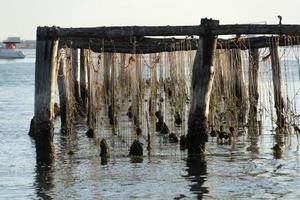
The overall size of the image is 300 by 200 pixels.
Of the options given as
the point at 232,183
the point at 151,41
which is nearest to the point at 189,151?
the point at 232,183

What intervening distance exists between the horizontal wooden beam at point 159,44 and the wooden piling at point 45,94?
85.9 inches

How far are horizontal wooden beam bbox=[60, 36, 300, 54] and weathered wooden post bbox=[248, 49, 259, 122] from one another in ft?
2.30

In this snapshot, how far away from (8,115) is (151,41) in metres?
13.9

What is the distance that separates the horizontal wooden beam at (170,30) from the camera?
1908cm

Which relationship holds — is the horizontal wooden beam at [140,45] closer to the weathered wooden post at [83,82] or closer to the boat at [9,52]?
the weathered wooden post at [83,82]

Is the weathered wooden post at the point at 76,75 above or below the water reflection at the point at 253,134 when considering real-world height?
above

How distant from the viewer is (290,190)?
15547 millimetres

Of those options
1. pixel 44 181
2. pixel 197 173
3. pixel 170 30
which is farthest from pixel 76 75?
pixel 44 181

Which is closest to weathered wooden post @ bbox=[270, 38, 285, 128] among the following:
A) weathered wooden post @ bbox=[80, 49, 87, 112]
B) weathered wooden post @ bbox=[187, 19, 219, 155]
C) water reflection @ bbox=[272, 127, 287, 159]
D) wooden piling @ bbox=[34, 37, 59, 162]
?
water reflection @ bbox=[272, 127, 287, 159]

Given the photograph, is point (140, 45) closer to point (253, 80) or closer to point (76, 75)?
point (253, 80)

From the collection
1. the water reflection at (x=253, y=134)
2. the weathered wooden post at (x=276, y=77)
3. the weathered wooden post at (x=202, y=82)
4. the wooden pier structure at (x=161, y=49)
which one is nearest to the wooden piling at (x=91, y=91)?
the wooden pier structure at (x=161, y=49)

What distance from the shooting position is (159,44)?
931 inches

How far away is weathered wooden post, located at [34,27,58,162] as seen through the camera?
20.2m

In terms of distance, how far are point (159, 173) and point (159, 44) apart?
6771 mm
